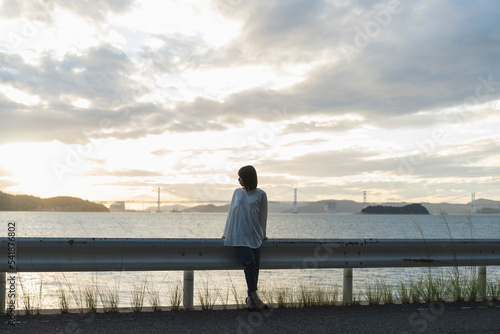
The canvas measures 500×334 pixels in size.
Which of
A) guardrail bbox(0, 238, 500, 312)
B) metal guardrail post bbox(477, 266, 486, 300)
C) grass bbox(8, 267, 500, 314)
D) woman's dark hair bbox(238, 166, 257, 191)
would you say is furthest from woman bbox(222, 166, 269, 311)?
metal guardrail post bbox(477, 266, 486, 300)

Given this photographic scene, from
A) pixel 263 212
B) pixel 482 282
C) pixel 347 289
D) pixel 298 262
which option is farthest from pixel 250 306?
pixel 482 282

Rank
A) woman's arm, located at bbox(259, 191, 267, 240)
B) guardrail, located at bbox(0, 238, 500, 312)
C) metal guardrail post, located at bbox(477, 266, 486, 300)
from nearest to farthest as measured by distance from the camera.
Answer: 1. guardrail, located at bbox(0, 238, 500, 312)
2. woman's arm, located at bbox(259, 191, 267, 240)
3. metal guardrail post, located at bbox(477, 266, 486, 300)

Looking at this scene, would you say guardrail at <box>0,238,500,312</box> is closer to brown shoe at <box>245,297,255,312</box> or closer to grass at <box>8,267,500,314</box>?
grass at <box>8,267,500,314</box>

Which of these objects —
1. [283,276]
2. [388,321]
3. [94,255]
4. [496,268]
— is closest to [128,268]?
[94,255]

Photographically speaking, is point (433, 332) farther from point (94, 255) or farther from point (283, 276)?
point (283, 276)

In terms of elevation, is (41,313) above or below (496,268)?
above

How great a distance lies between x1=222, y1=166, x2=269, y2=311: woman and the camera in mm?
5445

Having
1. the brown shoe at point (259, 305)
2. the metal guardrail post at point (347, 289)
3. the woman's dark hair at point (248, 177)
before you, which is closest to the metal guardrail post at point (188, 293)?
the brown shoe at point (259, 305)

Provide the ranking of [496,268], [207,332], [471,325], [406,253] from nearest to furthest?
[207,332] < [471,325] < [406,253] < [496,268]

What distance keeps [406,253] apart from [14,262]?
15.2 ft

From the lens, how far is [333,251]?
584 centimetres

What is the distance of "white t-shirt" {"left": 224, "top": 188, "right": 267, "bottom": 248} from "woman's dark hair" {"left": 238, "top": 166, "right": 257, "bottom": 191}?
7cm

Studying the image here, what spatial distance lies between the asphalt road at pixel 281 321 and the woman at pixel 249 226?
354mm

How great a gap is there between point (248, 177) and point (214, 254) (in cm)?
101
